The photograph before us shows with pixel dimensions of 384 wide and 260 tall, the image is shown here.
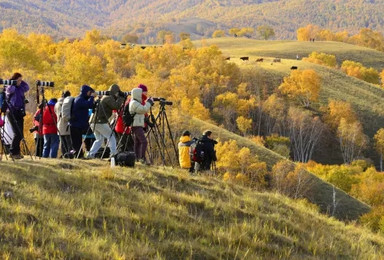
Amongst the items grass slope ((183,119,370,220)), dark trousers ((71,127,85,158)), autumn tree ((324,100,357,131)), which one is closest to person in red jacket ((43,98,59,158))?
dark trousers ((71,127,85,158))

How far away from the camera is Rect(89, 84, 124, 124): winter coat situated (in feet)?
38.9

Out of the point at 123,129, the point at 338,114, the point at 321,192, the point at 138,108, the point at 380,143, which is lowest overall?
the point at 380,143

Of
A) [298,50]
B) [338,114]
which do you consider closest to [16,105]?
[338,114]

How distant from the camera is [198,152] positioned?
45.6 feet

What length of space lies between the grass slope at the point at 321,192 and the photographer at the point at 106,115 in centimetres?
3020

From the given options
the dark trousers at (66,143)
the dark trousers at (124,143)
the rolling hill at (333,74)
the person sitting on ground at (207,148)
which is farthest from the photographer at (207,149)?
the rolling hill at (333,74)

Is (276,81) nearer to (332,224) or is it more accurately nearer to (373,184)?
(373,184)

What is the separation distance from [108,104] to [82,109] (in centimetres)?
99

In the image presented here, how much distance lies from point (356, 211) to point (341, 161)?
41.9m

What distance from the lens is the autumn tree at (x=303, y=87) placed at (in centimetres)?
9706

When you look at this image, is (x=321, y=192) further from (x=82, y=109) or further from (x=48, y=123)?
(x=82, y=109)

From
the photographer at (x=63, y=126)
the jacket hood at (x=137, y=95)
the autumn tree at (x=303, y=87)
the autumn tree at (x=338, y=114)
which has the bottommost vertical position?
the autumn tree at (x=338, y=114)

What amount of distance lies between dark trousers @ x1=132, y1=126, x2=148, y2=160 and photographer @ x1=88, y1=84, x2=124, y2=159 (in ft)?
2.13

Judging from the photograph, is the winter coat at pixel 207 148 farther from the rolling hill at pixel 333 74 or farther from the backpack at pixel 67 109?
the rolling hill at pixel 333 74
